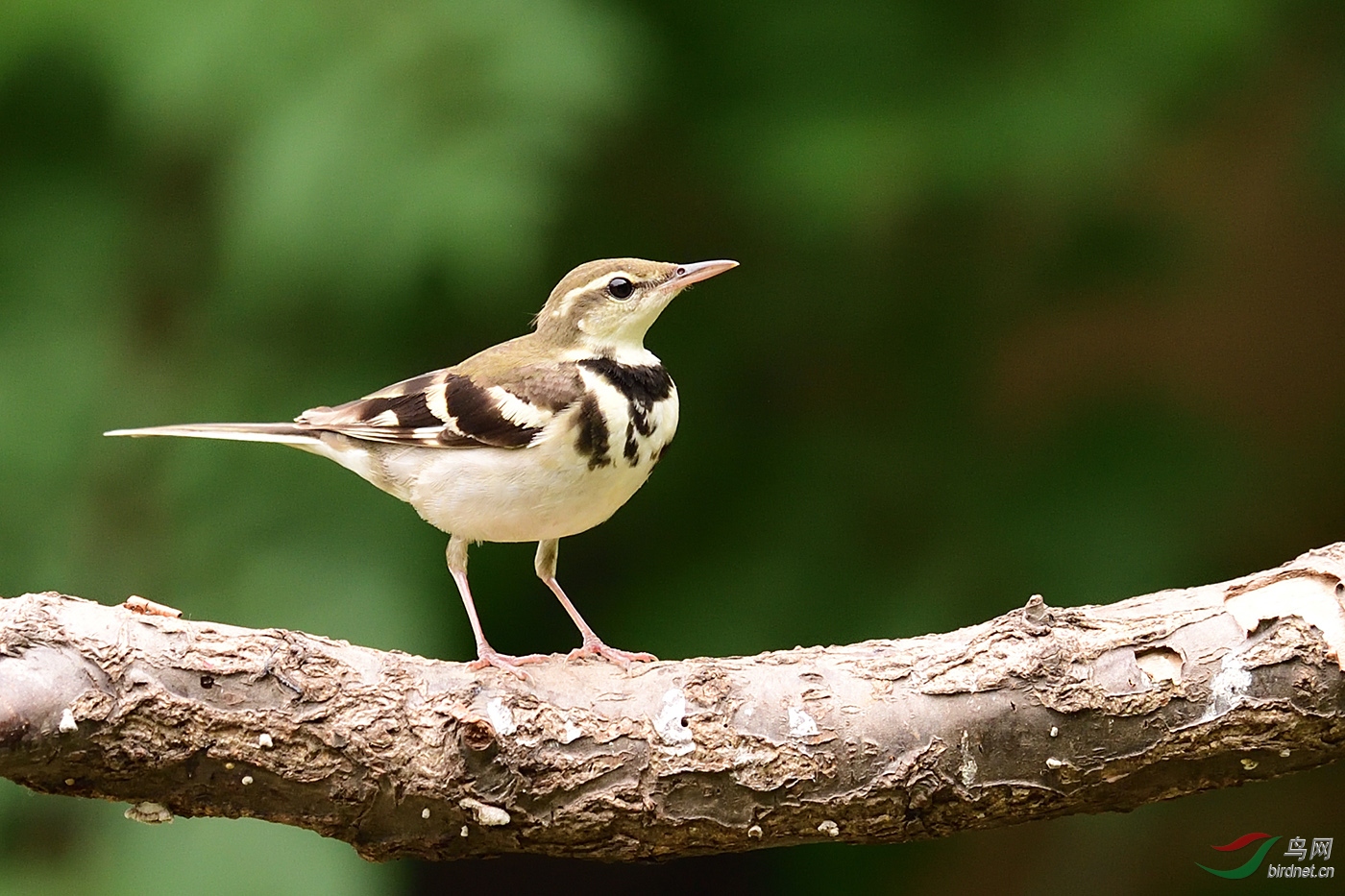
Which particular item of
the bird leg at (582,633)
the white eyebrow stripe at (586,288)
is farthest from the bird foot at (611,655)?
the white eyebrow stripe at (586,288)

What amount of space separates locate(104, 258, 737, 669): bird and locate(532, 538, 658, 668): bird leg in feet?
0.04

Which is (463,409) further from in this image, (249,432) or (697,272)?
(697,272)

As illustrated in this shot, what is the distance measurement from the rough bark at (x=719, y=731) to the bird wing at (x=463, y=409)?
3.09 ft

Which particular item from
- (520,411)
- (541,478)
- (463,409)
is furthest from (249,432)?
(541,478)

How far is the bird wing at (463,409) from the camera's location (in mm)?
4465

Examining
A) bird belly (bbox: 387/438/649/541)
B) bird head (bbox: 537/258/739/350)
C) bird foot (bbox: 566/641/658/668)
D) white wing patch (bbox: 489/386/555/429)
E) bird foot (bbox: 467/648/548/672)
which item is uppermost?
bird head (bbox: 537/258/739/350)

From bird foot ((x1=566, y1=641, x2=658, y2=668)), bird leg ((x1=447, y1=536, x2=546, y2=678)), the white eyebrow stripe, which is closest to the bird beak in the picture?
the white eyebrow stripe

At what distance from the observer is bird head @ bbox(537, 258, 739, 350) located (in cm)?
478

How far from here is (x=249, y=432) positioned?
15.8ft

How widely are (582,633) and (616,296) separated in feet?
4.15

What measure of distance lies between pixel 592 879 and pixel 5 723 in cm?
373

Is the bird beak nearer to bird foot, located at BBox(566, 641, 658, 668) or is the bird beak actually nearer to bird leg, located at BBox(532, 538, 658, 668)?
bird leg, located at BBox(532, 538, 658, 668)

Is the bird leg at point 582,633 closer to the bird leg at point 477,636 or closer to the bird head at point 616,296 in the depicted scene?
the bird leg at point 477,636

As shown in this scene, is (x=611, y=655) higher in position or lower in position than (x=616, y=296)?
lower
